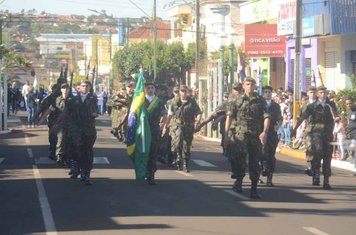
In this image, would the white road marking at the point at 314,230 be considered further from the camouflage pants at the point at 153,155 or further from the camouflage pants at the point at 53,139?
the camouflage pants at the point at 53,139

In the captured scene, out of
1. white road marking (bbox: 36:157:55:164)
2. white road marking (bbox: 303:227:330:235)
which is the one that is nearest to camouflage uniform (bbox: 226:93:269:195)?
white road marking (bbox: 303:227:330:235)

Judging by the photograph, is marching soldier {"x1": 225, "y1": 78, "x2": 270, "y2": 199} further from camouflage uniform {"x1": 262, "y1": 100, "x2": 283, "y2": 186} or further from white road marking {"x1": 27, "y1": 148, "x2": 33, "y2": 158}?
white road marking {"x1": 27, "y1": 148, "x2": 33, "y2": 158}

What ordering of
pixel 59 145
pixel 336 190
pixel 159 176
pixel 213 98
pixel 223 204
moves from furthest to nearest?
pixel 213 98, pixel 59 145, pixel 159 176, pixel 336 190, pixel 223 204

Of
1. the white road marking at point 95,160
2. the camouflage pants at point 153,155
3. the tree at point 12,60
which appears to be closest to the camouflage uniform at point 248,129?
the camouflage pants at point 153,155

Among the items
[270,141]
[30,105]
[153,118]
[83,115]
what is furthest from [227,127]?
[30,105]

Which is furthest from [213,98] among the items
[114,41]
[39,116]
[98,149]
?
[114,41]

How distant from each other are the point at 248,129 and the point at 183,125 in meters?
4.73

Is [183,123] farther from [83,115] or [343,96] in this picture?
[343,96]

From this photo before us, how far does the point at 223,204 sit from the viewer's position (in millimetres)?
14070

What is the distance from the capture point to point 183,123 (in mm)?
19891

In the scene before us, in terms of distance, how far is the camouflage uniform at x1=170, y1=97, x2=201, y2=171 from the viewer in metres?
19.9

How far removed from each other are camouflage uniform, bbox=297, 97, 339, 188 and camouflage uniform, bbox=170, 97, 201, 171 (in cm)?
342

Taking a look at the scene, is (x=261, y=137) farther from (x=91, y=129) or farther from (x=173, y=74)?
(x=173, y=74)

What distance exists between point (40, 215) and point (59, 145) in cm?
773
